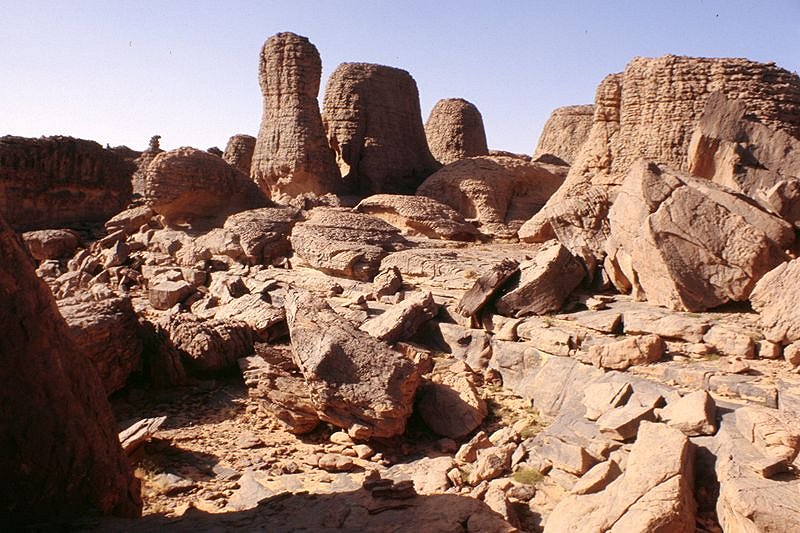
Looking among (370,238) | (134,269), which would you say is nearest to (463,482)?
(370,238)

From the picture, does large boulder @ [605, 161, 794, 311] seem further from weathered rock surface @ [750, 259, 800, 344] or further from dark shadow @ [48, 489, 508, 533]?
dark shadow @ [48, 489, 508, 533]

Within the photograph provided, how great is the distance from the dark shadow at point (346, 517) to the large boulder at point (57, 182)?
1193 centimetres

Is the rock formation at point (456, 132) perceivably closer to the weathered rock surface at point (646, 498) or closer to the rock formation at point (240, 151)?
the rock formation at point (240, 151)

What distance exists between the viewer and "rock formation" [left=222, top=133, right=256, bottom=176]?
20125 mm

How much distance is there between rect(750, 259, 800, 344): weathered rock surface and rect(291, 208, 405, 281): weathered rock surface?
4935mm

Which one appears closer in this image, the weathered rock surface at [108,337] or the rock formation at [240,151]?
the weathered rock surface at [108,337]

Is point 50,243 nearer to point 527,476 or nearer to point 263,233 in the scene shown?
point 263,233

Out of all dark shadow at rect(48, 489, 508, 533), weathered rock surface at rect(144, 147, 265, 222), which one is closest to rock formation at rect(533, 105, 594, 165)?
A: weathered rock surface at rect(144, 147, 265, 222)

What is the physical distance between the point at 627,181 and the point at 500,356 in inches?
→ 93.3

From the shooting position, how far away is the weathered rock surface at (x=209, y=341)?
22.9 feet

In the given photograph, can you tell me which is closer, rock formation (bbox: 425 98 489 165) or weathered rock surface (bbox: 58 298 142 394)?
weathered rock surface (bbox: 58 298 142 394)

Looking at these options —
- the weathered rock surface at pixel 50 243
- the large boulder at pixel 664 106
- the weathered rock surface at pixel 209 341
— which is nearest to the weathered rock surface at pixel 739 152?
the large boulder at pixel 664 106

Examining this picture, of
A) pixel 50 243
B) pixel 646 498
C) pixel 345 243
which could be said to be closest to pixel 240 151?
pixel 50 243

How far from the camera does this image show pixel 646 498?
3309 millimetres
